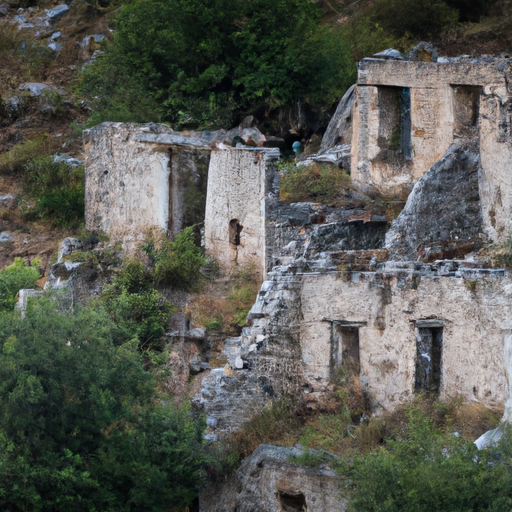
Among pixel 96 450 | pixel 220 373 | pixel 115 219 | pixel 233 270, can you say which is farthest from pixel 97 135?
pixel 96 450

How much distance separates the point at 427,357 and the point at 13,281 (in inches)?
364

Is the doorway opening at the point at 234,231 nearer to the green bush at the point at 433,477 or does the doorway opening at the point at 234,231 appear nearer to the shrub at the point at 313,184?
the shrub at the point at 313,184

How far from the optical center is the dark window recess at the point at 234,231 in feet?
83.7

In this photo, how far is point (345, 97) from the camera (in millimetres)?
28922

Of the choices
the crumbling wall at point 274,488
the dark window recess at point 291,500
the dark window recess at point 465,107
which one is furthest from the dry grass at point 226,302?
the dark window recess at point 291,500

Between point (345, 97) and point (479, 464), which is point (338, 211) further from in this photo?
point (479, 464)

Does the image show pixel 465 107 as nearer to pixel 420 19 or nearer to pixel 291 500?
pixel 420 19

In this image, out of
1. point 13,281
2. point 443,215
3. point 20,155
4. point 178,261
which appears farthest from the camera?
point 20,155

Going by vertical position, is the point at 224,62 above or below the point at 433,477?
above

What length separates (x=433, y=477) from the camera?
15.5 metres

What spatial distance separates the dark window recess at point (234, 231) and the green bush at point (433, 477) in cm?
962

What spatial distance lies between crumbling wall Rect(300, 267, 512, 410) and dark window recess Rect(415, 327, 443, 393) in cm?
8

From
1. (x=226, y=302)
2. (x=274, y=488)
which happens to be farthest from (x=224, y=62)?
(x=274, y=488)

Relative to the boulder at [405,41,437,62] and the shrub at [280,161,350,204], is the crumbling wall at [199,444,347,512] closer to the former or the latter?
the shrub at [280,161,350,204]
